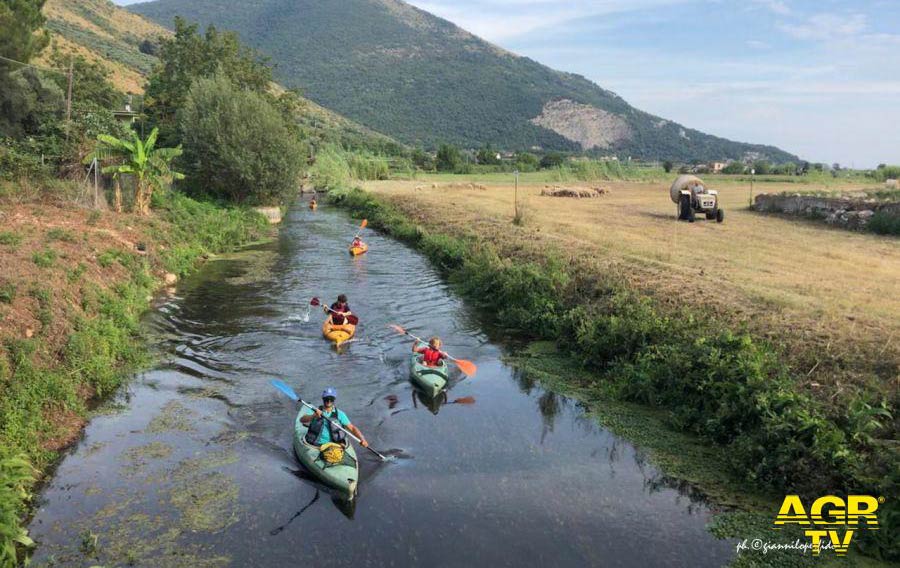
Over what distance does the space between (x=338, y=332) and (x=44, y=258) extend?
6.81 meters

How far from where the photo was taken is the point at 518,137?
163500 millimetres

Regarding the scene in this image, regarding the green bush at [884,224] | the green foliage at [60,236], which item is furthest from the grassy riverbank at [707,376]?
the green bush at [884,224]

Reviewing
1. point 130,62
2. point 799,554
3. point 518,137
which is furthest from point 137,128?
point 518,137

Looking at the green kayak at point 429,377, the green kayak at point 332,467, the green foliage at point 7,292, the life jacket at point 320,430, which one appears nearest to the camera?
the green kayak at point 332,467

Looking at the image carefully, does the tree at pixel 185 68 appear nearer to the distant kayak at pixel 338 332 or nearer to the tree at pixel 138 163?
the tree at pixel 138 163

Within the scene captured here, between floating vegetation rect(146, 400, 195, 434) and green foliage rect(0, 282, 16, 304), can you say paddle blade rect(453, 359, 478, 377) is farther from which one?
green foliage rect(0, 282, 16, 304)

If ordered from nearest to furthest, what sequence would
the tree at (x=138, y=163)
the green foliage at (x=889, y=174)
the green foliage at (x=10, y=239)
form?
1. the green foliage at (x=10, y=239)
2. the tree at (x=138, y=163)
3. the green foliage at (x=889, y=174)

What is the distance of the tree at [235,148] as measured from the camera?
34.6m

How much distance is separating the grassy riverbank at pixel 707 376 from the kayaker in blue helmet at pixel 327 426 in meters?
5.20

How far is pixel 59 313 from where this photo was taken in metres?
13.0

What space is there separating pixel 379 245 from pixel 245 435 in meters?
20.6

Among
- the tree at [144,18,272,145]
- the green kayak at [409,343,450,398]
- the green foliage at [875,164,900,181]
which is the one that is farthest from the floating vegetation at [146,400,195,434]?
the green foliage at [875,164,900,181]

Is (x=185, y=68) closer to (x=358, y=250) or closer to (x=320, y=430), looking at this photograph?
(x=358, y=250)

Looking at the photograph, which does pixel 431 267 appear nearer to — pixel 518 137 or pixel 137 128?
pixel 137 128
